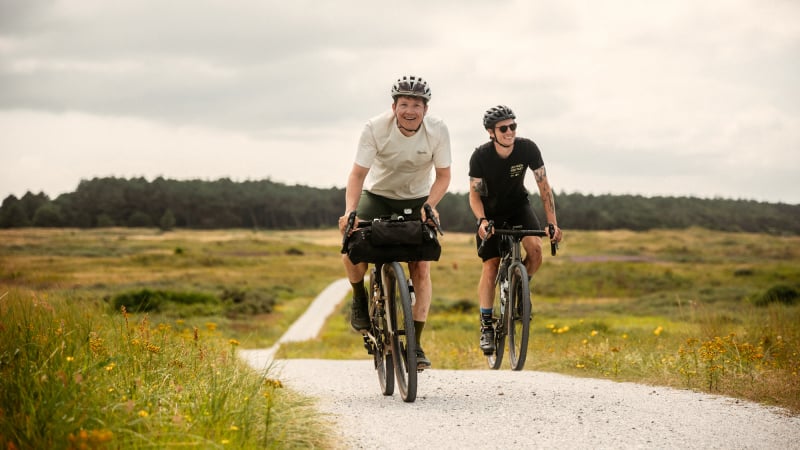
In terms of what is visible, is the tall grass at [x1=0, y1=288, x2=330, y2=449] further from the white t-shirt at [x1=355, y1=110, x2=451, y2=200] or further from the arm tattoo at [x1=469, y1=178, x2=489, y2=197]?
the arm tattoo at [x1=469, y1=178, x2=489, y2=197]

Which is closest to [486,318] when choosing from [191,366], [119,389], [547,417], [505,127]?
[505,127]

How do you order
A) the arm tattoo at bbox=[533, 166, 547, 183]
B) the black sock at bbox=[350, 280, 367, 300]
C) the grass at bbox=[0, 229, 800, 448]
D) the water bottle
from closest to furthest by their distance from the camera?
the grass at bbox=[0, 229, 800, 448], the water bottle, the black sock at bbox=[350, 280, 367, 300], the arm tattoo at bbox=[533, 166, 547, 183]

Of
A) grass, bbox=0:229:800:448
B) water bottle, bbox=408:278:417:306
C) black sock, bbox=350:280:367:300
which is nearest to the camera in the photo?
grass, bbox=0:229:800:448

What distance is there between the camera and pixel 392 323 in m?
7.89

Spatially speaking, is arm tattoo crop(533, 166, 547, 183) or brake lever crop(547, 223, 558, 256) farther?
arm tattoo crop(533, 166, 547, 183)

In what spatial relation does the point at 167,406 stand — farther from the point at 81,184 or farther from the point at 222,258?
the point at 81,184

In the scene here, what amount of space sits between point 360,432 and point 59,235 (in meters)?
126

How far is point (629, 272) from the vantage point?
68938 millimetres

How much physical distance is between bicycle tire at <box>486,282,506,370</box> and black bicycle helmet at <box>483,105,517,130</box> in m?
2.12

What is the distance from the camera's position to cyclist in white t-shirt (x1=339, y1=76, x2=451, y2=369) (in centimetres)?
755

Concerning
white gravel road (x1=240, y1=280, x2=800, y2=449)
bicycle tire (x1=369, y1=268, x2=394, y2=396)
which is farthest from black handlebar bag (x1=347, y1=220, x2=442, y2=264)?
white gravel road (x1=240, y1=280, x2=800, y2=449)

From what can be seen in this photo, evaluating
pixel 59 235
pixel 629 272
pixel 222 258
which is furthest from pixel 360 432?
pixel 59 235

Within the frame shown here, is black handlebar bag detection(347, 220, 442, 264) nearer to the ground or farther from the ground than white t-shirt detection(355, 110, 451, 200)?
nearer to the ground

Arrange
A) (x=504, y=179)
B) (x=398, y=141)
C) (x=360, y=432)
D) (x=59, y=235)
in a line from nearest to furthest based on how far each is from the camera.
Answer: (x=360, y=432)
(x=398, y=141)
(x=504, y=179)
(x=59, y=235)
